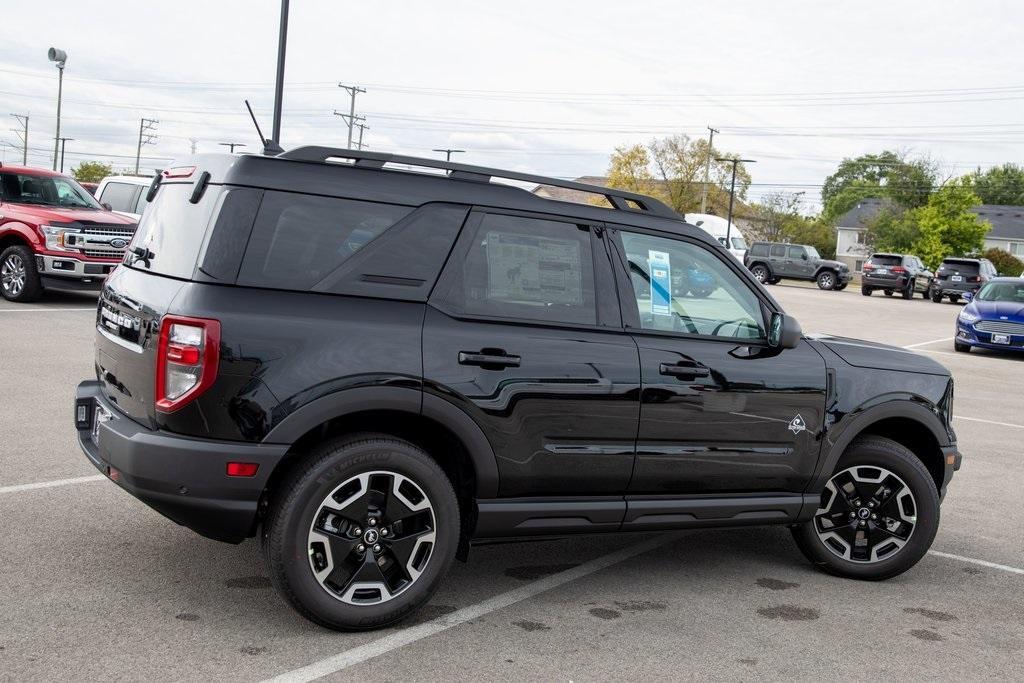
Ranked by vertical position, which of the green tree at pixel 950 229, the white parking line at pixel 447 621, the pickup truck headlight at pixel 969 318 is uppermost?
the green tree at pixel 950 229

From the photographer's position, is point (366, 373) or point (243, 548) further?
point (243, 548)

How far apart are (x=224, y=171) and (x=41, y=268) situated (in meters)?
12.7

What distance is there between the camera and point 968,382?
14969 mm

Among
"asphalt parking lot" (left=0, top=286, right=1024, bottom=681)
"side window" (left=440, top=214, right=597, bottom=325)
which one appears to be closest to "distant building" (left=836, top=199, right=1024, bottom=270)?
"asphalt parking lot" (left=0, top=286, right=1024, bottom=681)

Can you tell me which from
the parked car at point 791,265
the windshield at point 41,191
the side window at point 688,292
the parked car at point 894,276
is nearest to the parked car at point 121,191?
the windshield at point 41,191

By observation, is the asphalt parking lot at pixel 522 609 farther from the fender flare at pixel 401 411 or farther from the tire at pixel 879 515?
the fender flare at pixel 401 411

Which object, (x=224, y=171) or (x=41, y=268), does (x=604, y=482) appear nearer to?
(x=224, y=171)

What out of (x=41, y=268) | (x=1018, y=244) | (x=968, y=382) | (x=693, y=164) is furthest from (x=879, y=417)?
(x=1018, y=244)

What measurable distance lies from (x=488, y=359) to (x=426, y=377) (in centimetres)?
28

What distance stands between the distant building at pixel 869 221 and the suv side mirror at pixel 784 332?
94730 mm

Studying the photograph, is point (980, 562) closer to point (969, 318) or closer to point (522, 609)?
point (522, 609)

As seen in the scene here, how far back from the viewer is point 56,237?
15.3 meters

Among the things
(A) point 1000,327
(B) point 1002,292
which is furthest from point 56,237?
(B) point 1002,292

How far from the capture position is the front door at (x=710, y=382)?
4.70 meters
